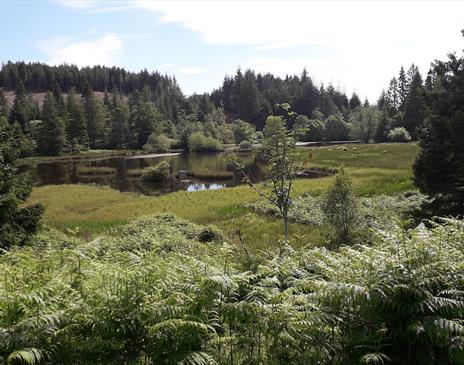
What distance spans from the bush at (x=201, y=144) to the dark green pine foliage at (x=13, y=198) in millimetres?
92383

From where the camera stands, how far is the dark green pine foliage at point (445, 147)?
19906 millimetres


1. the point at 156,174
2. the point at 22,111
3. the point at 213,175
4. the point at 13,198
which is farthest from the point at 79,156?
the point at 13,198

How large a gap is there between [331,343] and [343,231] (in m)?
15.8

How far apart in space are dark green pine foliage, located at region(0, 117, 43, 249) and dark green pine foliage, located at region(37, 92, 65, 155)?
85865mm

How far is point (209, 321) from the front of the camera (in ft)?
18.7

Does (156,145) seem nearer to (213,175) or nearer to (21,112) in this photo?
(21,112)

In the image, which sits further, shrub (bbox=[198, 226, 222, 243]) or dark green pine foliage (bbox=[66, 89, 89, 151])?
dark green pine foliage (bbox=[66, 89, 89, 151])

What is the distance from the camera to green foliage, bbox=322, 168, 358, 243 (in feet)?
68.2

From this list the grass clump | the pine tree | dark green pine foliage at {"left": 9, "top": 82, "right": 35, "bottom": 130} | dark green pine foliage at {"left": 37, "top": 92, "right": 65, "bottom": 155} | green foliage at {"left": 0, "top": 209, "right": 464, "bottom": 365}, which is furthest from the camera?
dark green pine foliage at {"left": 9, "top": 82, "right": 35, "bottom": 130}

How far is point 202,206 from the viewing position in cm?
3781

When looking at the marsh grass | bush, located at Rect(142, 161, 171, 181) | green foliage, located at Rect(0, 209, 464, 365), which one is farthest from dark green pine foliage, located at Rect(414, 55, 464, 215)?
bush, located at Rect(142, 161, 171, 181)

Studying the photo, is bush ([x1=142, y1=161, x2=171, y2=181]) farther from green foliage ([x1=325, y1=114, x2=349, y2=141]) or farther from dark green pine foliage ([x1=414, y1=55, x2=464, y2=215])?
green foliage ([x1=325, y1=114, x2=349, y2=141])

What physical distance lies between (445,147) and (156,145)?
96807mm

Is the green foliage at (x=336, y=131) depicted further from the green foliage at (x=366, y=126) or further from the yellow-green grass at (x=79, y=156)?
the yellow-green grass at (x=79, y=156)
